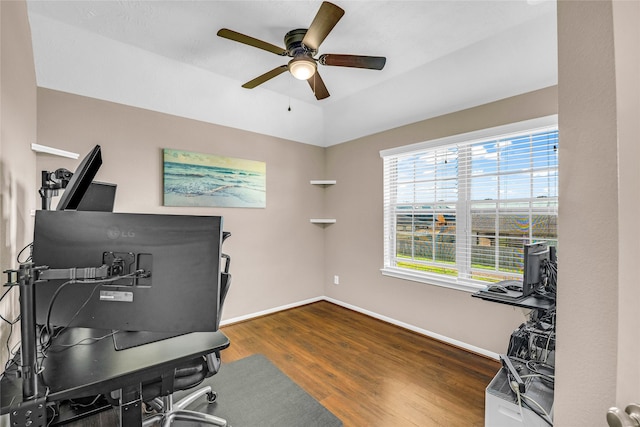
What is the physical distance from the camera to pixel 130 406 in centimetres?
110

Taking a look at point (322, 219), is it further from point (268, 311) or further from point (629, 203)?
point (629, 203)

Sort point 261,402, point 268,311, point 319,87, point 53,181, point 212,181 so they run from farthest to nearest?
point 268,311 → point 212,181 → point 319,87 → point 261,402 → point 53,181

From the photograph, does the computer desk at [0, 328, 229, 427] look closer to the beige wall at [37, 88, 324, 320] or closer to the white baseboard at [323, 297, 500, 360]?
the beige wall at [37, 88, 324, 320]

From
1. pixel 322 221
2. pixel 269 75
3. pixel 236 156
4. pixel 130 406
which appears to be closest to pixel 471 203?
pixel 322 221

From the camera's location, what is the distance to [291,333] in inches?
128

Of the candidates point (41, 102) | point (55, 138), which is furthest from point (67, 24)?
point (55, 138)

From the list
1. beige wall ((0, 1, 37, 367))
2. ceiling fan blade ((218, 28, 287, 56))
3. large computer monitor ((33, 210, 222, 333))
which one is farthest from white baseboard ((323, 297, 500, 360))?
beige wall ((0, 1, 37, 367))

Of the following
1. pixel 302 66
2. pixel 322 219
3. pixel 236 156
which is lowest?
pixel 322 219

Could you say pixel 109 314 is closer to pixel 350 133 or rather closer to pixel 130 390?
pixel 130 390

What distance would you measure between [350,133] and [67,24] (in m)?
3.18

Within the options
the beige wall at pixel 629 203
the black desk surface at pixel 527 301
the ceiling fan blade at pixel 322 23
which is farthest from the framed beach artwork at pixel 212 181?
the beige wall at pixel 629 203

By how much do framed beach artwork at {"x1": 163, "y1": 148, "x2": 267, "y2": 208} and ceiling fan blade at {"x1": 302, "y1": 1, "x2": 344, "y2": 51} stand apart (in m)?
1.89

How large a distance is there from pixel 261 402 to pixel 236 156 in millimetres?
2745

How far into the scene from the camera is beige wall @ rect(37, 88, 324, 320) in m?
2.59
